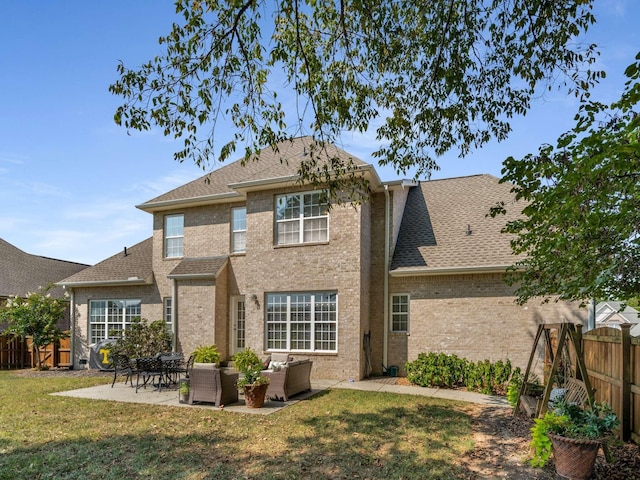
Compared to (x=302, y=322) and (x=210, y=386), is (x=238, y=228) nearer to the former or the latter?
(x=302, y=322)

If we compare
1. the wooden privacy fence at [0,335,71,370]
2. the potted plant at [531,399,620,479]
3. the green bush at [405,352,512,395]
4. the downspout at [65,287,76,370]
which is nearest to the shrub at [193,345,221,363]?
the green bush at [405,352,512,395]

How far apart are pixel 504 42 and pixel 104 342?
56.6 ft

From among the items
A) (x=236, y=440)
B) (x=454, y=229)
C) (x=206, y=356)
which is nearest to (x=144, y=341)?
(x=206, y=356)

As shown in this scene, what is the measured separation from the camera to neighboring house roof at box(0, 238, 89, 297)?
24172 millimetres

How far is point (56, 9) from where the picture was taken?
6.91 meters

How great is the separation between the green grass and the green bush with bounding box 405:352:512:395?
197cm

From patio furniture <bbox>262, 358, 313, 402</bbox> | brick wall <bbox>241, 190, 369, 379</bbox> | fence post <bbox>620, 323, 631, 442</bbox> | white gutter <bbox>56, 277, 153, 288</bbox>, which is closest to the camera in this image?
fence post <bbox>620, 323, 631, 442</bbox>

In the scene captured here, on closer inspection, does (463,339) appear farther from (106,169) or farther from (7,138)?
(7,138)

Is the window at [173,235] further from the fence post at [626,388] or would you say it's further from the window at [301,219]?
the fence post at [626,388]

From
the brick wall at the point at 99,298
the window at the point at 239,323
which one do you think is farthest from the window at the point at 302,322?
the brick wall at the point at 99,298

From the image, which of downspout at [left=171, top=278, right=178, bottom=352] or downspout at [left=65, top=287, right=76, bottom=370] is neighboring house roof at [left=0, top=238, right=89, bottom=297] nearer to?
downspout at [left=65, top=287, right=76, bottom=370]

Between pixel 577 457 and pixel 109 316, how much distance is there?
17.8 m

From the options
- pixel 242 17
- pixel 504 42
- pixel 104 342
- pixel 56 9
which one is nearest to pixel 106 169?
pixel 56 9

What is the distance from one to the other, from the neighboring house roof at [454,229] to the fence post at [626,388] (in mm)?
5398
